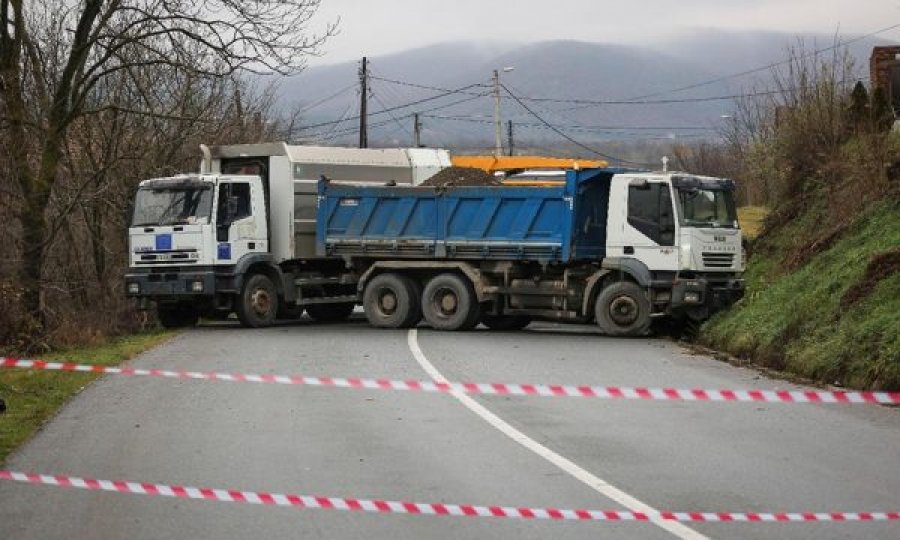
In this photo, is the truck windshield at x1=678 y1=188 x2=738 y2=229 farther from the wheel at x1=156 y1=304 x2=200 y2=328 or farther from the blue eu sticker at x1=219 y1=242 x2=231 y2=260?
the wheel at x1=156 y1=304 x2=200 y2=328

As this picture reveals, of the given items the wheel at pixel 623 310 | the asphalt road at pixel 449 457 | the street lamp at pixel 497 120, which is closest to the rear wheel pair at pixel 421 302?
the wheel at pixel 623 310

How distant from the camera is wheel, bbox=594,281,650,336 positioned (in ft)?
74.8

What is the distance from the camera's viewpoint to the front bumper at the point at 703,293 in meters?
22.2

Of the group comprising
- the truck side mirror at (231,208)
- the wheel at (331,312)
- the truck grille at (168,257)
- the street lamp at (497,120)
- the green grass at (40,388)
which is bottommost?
the wheel at (331,312)

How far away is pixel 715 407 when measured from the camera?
13.2 metres

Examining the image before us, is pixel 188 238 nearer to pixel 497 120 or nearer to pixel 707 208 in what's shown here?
pixel 707 208

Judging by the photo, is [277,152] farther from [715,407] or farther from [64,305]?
[715,407]

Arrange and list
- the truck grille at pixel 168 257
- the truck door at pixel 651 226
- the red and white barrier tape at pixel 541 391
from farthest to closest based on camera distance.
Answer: the truck grille at pixel 168 257, the truck door at pixel 651 226, the red and white barrier tape at pixel 541 391

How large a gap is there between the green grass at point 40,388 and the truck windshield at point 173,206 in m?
4.27

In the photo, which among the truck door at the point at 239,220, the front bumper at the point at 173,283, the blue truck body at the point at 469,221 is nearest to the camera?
the blue truck body at the point at 469,221

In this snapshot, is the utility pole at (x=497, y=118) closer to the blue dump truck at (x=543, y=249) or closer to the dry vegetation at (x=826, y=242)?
the dry vegetation at (x=826, y=242)

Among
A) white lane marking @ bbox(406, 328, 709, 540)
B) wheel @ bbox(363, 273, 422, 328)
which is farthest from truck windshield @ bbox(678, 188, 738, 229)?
white lane marking @ bbox(406, 328, 709, 540)

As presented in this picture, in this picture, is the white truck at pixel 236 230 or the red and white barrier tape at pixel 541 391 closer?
the red and white barrier tape at pixel 541 391

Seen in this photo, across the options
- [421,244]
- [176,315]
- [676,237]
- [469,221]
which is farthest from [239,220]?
[676,237]
